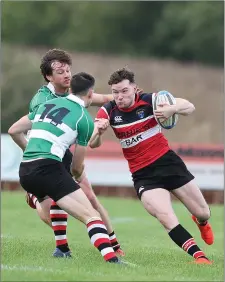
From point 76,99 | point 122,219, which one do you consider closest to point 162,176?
point 76,99

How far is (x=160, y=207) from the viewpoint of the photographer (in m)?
9.40

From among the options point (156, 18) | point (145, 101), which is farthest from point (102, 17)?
point (145, 101)

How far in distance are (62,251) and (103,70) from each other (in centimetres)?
3332


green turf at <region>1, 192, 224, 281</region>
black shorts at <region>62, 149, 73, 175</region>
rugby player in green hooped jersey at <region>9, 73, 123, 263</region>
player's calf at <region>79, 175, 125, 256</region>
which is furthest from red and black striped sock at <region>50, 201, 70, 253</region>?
rugby player in green hooped jersey at <region>9, 73, 123, 263</region>

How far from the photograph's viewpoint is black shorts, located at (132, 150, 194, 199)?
31.9ft

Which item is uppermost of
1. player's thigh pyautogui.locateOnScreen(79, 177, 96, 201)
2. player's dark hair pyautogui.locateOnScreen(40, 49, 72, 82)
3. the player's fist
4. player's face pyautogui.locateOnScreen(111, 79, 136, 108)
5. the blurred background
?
player's dark hair pyautogui.locateOnScreen(40, 49, 72, 82)

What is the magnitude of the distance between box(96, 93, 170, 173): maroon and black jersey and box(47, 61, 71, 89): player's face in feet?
1.75

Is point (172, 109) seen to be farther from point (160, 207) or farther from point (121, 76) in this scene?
point (160, 207)

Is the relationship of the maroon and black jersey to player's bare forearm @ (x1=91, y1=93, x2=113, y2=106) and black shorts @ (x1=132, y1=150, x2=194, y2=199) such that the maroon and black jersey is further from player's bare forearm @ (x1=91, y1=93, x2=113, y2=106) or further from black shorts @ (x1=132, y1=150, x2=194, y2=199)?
player's bare forearm @ (x1=91, y1=93, x2=113, y2=106)

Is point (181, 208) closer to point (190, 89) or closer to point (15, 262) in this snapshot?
point (15, 262)

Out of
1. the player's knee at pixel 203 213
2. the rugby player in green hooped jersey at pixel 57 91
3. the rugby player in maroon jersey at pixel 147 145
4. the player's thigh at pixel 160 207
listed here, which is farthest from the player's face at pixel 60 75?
the player's knee at pixel 203 213

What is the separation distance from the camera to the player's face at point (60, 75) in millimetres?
9680

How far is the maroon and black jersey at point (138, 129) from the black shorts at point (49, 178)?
1.22 metres

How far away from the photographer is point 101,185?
23891 mm
